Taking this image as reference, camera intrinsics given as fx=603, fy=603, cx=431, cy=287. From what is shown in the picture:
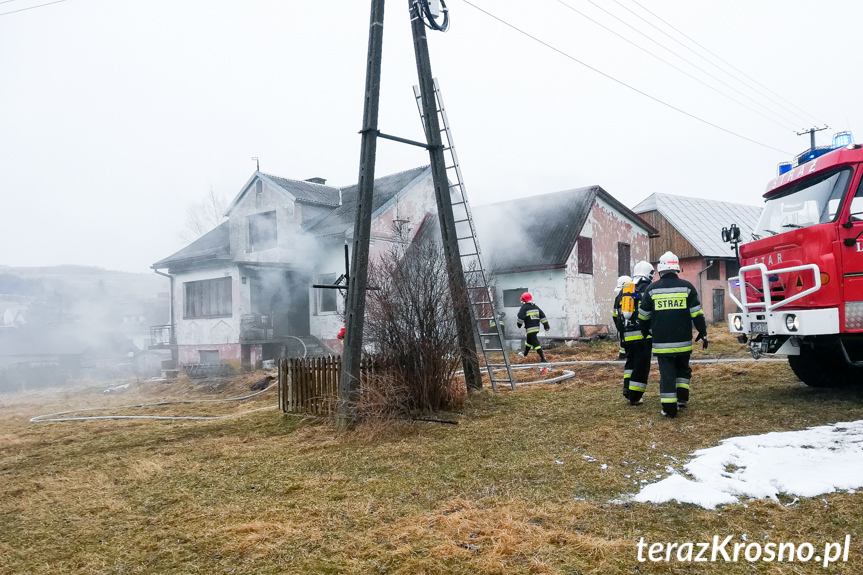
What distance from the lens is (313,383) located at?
859 cm

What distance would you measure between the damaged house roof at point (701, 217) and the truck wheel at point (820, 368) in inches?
865

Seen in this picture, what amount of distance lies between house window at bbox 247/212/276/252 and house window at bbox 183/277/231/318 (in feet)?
6.21

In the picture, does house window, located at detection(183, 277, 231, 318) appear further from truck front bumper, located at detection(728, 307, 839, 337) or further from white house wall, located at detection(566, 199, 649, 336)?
truck front bumper, located at detection(728, 307, 839, 337)

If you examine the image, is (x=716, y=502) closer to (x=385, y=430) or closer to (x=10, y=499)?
(x=385, y=430)

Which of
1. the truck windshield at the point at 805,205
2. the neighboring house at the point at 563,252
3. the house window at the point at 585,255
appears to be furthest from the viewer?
the house window at the point at 585,255

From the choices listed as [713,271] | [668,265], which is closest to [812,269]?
[668,265]

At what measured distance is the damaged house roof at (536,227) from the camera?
2244 cm

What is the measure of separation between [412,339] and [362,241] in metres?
1.42

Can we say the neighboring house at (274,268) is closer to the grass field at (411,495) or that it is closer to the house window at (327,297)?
the house window at (327,297)

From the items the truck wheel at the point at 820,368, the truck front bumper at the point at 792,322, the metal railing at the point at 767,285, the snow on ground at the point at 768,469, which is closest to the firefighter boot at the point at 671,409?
the snow on ground at the point at 768,469

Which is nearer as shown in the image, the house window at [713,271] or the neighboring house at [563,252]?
the neighboring house at [563,252]

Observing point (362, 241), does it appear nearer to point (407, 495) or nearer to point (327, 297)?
point (407, 495)

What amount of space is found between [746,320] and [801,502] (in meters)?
4.09

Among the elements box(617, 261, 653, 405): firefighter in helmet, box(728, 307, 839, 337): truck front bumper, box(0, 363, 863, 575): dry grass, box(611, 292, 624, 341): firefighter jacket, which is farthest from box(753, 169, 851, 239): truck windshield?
box(0, 363, 863, 575): dry grass
